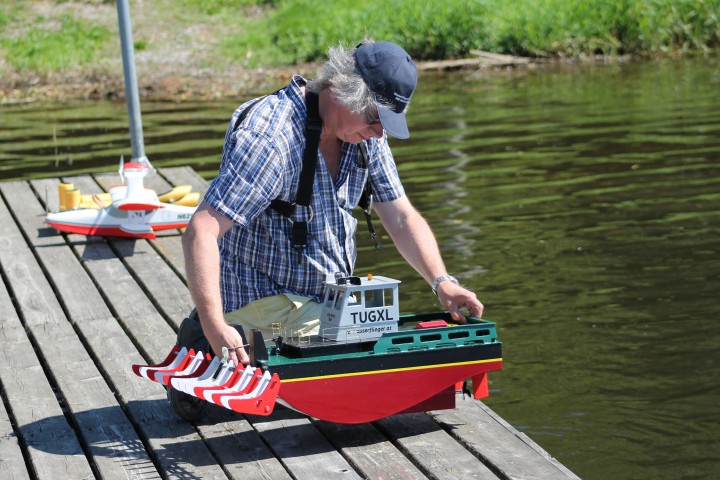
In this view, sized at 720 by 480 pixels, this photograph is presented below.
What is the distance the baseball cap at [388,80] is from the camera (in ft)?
13.7

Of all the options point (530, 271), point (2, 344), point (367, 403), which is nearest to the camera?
point (367, 403)

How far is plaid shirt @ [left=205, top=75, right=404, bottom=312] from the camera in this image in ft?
13.9

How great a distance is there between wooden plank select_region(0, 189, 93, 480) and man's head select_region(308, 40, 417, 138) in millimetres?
1580

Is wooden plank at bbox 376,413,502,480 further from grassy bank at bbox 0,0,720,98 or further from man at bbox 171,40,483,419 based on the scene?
grassy bank at bbox 0,0,720,98

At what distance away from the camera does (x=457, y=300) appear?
15.0 ft

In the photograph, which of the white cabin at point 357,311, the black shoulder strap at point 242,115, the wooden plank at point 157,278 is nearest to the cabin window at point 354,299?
the white cabin at point 357,311

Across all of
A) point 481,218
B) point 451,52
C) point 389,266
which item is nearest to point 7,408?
point 389,266

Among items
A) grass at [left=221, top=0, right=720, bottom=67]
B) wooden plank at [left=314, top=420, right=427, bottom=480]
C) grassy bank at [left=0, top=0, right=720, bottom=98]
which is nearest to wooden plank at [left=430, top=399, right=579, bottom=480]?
wooden plank at [left=314, top=420, right=427, bottom=480]

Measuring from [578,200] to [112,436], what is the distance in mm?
6387

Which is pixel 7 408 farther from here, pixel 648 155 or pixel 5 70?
pixel 5 70

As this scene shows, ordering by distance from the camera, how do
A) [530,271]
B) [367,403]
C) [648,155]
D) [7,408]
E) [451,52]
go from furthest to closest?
1. [451,52]
2. [648,155]
3. [530,271]
4. [7,408]
5. [367,403]

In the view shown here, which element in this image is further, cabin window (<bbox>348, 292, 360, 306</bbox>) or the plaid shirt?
cabin window (<bbox>348, 292, 360, 306</bbox>)

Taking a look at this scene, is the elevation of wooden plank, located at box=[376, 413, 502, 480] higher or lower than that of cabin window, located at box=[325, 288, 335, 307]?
lower

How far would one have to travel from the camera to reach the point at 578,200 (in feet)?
33.7
